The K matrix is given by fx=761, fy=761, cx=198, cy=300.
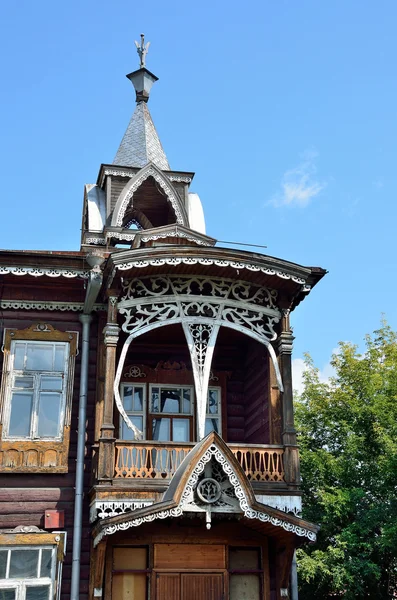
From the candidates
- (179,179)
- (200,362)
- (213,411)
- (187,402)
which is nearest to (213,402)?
(213,411)

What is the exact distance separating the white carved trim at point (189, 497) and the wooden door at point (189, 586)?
1.38m

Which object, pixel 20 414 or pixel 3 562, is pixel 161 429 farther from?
pixel 3 562

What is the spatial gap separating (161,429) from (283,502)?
2995 mm

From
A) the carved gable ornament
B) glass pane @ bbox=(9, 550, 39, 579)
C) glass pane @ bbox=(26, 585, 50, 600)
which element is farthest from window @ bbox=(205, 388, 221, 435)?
glass pane @ bbox=(26, 585, 50, 600)

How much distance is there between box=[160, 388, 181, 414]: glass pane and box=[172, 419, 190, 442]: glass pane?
0.70 ft

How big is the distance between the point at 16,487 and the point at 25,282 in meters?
3.67

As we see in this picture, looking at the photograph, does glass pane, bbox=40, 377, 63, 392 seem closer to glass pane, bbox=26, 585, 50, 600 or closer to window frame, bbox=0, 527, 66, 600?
window frame, bbox=0, 527, 66, 600

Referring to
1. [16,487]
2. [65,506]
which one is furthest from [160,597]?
[16,487]

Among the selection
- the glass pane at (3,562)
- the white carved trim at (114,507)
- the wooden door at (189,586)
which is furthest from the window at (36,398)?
the wooden door at (189,586)

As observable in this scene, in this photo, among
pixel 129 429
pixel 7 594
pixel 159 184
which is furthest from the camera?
pixel 159 184

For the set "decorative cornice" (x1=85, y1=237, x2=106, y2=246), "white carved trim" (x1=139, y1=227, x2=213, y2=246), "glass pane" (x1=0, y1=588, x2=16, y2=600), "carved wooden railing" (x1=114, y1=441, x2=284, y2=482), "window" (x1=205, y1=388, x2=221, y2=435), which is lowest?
"glass pane" (x1=0, y1=588, x2=16, y2=600)

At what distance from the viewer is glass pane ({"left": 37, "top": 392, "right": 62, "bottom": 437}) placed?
519 inches

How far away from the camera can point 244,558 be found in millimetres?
12852

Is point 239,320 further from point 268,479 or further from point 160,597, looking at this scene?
point 160,597
